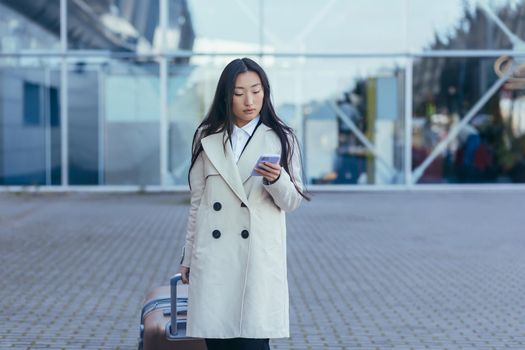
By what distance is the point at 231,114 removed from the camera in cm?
396

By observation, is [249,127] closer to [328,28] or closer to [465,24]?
[328,28]

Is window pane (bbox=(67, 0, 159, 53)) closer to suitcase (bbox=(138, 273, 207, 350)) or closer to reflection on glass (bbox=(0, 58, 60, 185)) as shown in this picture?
reflection on glass (bbox=(0, 58, 60, 185))

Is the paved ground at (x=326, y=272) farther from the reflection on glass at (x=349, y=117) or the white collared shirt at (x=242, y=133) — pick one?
the reflection on glass at (x=349, y=117)

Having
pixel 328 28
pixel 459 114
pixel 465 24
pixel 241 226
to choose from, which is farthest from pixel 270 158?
pixel 465 24

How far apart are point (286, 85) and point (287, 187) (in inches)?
657

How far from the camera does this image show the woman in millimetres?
3859

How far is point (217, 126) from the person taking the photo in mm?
4027

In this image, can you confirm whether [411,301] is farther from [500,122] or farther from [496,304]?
[500,122]

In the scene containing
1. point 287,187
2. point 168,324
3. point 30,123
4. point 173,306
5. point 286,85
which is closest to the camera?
point 287,187

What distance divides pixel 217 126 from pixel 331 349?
2832mm

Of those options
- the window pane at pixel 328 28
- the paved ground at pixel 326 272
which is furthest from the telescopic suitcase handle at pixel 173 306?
the window pane at pixel 328 28

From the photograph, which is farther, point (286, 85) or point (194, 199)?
point (286, 85)

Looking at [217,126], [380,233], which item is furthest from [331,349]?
[380,233]

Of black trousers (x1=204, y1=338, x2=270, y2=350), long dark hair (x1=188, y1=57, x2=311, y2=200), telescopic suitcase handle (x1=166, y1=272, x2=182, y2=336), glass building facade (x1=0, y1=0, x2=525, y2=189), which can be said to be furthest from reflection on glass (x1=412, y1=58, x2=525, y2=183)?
black trousers (x1=204, y1=338, x2=270, y2=350)
